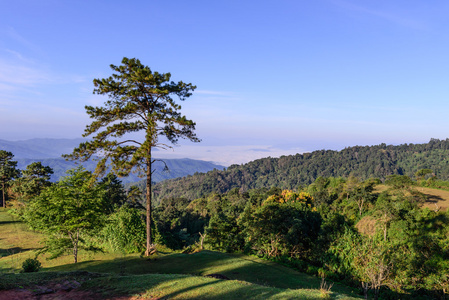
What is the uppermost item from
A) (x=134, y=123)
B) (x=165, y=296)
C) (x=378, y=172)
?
(x=134, y=123)

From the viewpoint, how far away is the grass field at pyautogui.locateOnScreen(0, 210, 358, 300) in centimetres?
1028

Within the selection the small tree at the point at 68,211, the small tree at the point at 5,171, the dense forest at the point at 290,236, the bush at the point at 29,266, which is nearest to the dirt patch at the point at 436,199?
the dense forest at the point at 290,236

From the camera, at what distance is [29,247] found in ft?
81.7

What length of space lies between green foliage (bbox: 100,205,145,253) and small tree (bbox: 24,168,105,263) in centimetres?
436

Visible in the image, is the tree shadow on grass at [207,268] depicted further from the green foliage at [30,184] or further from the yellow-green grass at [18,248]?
the green foliage at [30,184]

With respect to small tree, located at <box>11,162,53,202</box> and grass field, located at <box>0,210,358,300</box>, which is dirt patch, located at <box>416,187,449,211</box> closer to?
grass field, located at <box>0,210,358,300</box>

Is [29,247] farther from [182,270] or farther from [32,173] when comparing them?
[32,173]

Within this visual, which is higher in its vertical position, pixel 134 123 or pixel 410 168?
pixel 134 123

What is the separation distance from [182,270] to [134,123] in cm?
999

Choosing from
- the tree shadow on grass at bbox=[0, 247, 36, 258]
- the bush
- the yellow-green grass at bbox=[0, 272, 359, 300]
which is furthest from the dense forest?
the yellow-green grass at bbox=[0, 272, 359, 300]

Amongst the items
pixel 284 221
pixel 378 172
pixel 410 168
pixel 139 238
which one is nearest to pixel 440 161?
pixel 410 168

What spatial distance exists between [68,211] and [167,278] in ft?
26.2

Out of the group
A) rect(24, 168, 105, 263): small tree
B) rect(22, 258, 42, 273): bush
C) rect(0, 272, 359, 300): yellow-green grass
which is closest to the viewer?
rect(0, 272, 359, 300): yellow-green grass

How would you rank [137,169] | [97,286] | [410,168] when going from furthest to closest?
[410,168]
[137,169]
[97,286]
